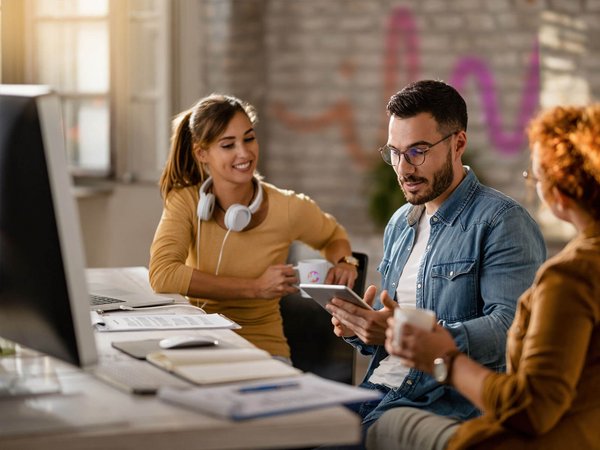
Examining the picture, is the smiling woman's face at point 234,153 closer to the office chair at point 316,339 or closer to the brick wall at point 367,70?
the office chair at point 316,339

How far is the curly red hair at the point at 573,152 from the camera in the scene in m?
1.49

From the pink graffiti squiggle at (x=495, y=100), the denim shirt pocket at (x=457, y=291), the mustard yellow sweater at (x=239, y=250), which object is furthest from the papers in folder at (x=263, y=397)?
the pink graffiti squiggle at (x=495, y=100)

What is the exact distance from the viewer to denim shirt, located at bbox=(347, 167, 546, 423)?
1.94 meters

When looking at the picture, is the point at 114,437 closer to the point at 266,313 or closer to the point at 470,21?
the point at 266,313

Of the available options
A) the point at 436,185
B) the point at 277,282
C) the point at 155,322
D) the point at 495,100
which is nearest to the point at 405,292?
the point at 436,185

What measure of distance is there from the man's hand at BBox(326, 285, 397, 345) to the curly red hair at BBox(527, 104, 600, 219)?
1.64 ft

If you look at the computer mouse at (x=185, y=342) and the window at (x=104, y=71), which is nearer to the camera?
the computer mouse at (x=185, y=342)

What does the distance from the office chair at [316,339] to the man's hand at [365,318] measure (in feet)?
1.77

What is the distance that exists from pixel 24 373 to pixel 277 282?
0.98 meters

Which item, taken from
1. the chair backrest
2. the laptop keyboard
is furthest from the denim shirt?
the laptop keyboard

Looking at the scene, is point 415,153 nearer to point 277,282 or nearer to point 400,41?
point 277,282

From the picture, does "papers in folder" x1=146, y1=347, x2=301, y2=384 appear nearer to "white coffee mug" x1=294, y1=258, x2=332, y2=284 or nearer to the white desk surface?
the white desk surface

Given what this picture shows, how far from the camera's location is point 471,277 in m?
2.06

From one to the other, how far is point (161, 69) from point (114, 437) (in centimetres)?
373
